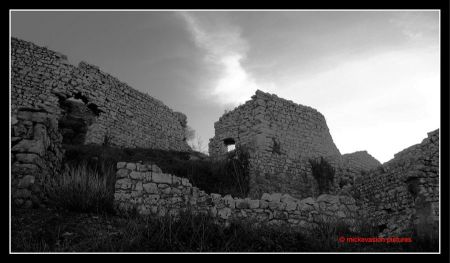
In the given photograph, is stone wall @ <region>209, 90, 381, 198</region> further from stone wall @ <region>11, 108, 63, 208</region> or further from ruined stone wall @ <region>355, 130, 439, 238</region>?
stone wall @ <region>11, 108, 63, 208</region>

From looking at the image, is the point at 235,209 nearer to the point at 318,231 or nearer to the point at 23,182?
the point at 318,231

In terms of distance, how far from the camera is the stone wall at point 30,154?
225 inches

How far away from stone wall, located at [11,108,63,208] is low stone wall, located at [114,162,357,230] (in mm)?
1298

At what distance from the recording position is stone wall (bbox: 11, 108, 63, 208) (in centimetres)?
572

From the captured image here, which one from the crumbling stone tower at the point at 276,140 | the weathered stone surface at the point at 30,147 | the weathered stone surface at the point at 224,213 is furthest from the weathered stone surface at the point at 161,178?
the crumbling stone tower at the point at 276,140

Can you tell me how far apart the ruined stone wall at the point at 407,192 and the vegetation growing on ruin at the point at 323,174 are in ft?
12.5

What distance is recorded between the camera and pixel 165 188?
6777 mm

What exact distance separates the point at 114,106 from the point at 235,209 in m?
9.90

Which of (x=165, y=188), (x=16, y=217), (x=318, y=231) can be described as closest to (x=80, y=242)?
(x=16, y=217)

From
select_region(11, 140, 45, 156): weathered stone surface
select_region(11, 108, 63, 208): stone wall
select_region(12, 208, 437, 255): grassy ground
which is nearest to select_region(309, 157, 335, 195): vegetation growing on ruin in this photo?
select_region(12, 208, 437, 255): grassy ground

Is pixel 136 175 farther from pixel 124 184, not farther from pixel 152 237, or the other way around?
pixel 152 237

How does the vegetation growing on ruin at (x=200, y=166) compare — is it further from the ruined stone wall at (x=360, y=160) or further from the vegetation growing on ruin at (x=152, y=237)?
the ruined stone wall at (x=360, y=160)

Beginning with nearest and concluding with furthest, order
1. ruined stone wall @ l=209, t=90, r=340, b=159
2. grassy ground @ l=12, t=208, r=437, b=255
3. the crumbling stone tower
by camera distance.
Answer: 1. grassy ground @ l=12, t=208, r=437, b=255
2. the crumbling stone tower
3. ruined stone wall @ l=209, t=90, r=340, b=159
